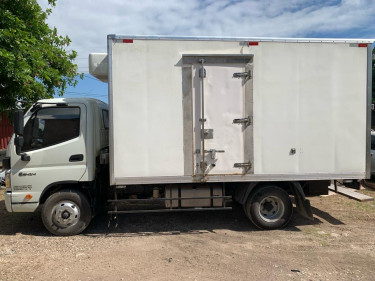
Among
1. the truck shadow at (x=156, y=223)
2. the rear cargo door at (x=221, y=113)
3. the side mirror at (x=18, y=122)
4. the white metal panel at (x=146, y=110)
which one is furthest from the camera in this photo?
the truck shadow at (x=156, y=223)

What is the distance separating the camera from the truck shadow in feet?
17.7

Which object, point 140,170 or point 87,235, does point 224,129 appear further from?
point 87,235

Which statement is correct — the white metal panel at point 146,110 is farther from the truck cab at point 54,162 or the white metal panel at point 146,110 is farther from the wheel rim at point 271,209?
the wheel rim at point 271,209

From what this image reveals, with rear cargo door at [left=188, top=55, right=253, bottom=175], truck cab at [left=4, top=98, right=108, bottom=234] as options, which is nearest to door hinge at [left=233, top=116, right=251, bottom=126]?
rear cargo door at [left=188, top=55, right=253, bottom=175]

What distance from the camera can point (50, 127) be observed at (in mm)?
5047

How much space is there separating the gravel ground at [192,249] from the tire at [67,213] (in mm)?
149

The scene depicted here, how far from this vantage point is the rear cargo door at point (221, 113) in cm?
490

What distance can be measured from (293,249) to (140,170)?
102 inches

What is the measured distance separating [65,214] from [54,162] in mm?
872

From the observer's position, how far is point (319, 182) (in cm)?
533

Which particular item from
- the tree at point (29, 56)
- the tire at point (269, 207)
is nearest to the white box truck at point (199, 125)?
the tire at point (269, 207)

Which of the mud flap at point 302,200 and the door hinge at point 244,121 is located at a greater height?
the door hinge at point 244,121

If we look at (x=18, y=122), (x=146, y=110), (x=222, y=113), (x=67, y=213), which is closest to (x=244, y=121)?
(x=222, y=113)

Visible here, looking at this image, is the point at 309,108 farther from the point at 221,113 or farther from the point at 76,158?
the point at 76,158
